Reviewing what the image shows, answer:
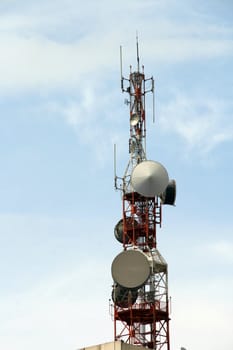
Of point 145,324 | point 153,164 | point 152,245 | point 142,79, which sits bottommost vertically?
point 145,324

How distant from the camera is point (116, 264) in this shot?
256ft

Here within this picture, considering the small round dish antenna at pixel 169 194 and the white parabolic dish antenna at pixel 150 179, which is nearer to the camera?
the white parabolic dish antenna at pixel 150 179

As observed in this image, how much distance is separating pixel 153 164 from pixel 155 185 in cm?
190

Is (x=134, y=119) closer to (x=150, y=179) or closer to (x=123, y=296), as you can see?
(x=150, y=179)

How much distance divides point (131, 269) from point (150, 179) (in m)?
8.29

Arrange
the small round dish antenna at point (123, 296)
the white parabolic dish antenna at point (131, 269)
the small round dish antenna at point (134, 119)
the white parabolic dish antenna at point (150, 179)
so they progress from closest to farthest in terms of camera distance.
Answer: the white parabolic dish antenna at point (131, 269) < the small round dish antenna at point (123, 296) < the white parabolic dish antenna at point (150, 179) < the small round dish antenna at point (134, 119)

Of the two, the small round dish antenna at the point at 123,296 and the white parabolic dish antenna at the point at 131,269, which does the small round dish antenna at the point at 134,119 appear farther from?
the small round dish antenna at the point at 123,296

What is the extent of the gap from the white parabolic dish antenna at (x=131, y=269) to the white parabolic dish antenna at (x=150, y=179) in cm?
600

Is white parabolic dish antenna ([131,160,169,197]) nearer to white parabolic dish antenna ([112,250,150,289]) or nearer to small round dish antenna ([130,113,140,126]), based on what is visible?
white parabolic dish antenna ([112,250,150,289])

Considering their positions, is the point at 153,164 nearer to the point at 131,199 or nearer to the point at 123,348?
the point at 131,199

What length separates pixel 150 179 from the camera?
80500 millimetres

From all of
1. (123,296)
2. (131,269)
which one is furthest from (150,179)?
(123,296)

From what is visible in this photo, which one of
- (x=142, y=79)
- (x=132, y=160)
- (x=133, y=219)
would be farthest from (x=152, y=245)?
(x=142, y=79)

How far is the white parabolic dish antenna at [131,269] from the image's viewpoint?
77.3m
